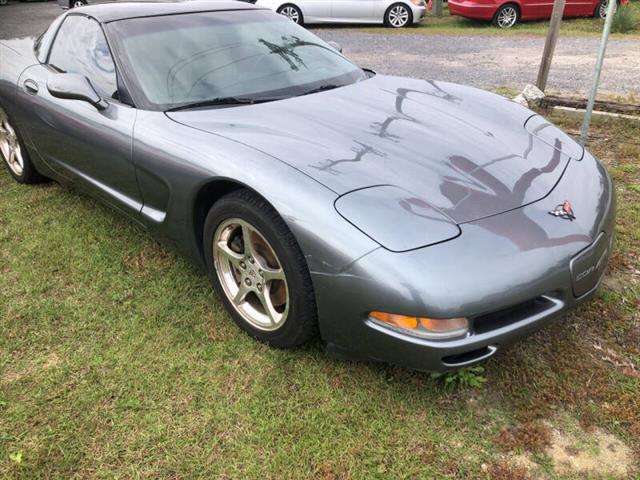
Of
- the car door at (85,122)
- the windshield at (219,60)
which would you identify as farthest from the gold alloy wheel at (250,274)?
the windshield at (219,60)

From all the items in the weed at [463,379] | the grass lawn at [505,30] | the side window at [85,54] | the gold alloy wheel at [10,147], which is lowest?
the weed at [463,379]

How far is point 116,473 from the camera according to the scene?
1767 mm

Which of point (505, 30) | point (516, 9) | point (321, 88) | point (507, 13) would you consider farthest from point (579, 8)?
point (321, 88)

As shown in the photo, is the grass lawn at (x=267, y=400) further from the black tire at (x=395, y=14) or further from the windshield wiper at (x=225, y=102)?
the black tire at (x=395, y=14)

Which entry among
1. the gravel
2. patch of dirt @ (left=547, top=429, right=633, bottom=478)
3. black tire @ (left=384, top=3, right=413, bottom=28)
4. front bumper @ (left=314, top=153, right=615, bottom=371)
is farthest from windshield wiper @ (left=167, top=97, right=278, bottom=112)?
black tire @ (left=384, top=3, right=413, bottom=28)

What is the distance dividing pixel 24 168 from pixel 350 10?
10026 mm

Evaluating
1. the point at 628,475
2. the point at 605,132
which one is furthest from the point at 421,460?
the point at 605,132

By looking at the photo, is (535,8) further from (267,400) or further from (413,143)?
(267,400)

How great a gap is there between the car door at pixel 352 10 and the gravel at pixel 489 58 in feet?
1.04

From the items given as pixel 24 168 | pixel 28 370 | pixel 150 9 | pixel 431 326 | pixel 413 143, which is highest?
pixel 150 9

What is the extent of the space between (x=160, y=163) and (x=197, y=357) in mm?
876

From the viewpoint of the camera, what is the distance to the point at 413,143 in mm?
2258

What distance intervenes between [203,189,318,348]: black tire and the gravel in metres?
5.04

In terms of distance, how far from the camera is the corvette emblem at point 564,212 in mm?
1944
